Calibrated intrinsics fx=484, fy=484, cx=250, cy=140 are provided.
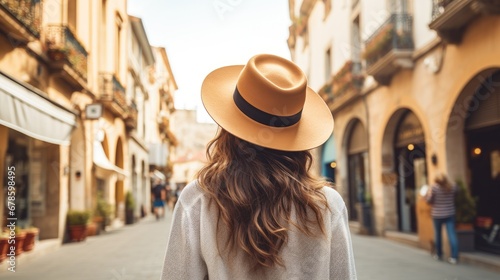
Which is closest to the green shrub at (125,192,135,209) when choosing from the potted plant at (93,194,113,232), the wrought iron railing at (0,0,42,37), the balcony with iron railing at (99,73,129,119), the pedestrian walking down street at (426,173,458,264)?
the balcony with iron railing at (99,73,129,119)

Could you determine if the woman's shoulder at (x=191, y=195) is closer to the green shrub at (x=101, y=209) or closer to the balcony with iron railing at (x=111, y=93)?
the green shrub at (x=101, y=209)

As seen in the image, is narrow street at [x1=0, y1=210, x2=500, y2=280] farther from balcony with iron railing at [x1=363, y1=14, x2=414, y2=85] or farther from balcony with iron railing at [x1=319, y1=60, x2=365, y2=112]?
balcony with iron railing at [x1=319, y1=60, x2=365, y2=112]

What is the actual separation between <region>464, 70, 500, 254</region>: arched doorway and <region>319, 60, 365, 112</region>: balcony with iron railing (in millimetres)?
Result: 5913

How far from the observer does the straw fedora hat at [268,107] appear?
1.62m

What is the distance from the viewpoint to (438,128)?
1037 cm

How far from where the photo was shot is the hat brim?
1.60 metres

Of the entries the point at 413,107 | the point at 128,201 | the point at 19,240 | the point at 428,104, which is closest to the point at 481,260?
the point at 428,104

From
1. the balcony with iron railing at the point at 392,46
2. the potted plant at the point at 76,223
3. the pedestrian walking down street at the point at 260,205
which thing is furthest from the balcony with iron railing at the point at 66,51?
the pedestrian walking down street at the point at 260,205

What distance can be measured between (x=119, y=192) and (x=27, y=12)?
11625 mm

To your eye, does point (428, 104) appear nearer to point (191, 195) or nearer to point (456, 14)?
point (456, 14)

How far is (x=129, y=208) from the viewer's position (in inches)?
→ 737

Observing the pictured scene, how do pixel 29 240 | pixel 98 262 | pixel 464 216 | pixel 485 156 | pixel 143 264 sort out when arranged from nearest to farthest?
pixel 143 264 → pixel 98 262 → pixel 29 240 → pixel 464 216 → pixel 485 156

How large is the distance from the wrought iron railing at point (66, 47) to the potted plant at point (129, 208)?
23.4 feet

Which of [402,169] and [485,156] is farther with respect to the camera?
[402,169]
